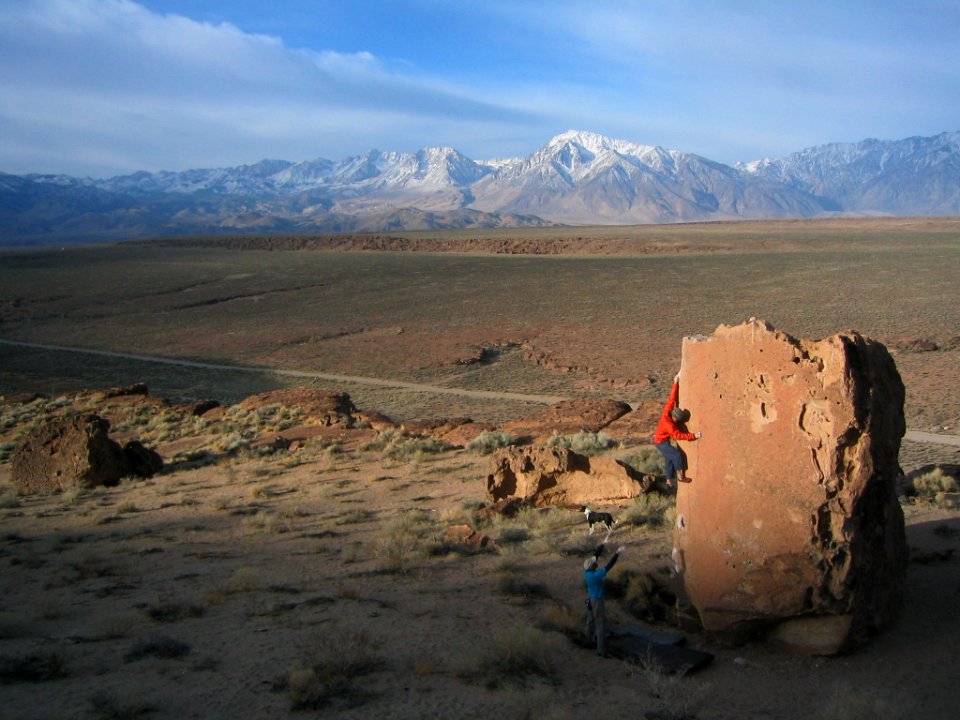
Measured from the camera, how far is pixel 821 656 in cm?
790

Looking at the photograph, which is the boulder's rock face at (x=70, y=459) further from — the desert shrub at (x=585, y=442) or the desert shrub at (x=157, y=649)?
the desert shrub at (x=157, y=649)

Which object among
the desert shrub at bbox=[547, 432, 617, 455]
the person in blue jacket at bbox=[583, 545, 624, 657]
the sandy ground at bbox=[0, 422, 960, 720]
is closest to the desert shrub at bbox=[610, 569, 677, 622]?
the sandy ground at bbox=[0, 422, 960, 720]

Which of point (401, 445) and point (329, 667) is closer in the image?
point (329, 667)

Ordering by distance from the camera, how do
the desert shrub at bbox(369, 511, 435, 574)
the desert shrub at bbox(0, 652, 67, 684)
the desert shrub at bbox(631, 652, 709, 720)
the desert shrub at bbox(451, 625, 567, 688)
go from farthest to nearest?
the desert shrub at bbox(369, 511, 435, 574), the desert shrub at bbox(451, 625, 567, 688), the desert shrub at bbox(0, 652, 67, 684), the desert shrub at bbox(631, 652, 709, 720)

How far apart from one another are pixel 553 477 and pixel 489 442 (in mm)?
5080

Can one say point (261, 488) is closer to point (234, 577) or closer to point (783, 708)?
point (234, 577)

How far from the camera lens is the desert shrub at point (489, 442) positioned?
18578 mm

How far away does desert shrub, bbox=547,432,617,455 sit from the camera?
1783 cm

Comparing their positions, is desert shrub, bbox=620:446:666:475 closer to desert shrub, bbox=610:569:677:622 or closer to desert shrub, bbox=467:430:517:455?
desert shrub, bbox=467:430:517:455

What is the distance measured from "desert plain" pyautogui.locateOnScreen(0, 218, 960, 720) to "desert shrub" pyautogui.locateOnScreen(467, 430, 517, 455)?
211mm

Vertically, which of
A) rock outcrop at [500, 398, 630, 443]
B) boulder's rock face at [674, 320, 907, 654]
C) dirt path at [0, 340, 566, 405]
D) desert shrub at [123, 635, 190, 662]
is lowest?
dirt path at [0, 340, 566, 405]

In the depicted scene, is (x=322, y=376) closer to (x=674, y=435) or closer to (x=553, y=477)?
(x=553, y=477)

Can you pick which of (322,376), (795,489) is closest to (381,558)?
(795,489)

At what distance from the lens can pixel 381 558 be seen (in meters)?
11.2
